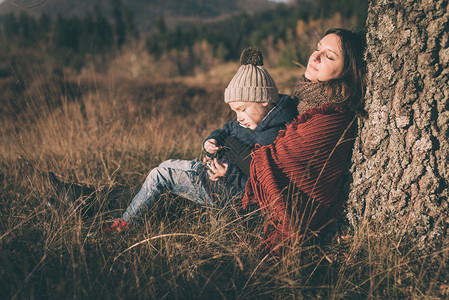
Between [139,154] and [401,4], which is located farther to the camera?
[139,154]

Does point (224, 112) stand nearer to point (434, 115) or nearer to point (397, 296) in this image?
point (434, 115)

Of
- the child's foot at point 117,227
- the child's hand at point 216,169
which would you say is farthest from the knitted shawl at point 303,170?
the child's foot at point 117,227

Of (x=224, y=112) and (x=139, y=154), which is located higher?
(x=224, y=112)

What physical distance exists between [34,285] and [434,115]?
211cm

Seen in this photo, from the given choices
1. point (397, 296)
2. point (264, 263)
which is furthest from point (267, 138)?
point (397, 296)

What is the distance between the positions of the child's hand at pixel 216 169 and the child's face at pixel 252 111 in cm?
32

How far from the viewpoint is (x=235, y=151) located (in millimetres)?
1935

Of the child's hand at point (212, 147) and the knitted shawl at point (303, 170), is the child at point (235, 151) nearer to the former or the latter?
the child's hand at point (212, 147)

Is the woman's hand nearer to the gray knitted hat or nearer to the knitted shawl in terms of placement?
the knitted shawl

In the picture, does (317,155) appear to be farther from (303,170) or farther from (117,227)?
(117,227)

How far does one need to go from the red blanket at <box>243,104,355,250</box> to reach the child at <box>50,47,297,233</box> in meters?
0.21

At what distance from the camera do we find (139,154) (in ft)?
10.1

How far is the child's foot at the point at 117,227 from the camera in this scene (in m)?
1.78

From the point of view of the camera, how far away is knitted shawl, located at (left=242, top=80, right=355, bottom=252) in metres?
1.60
